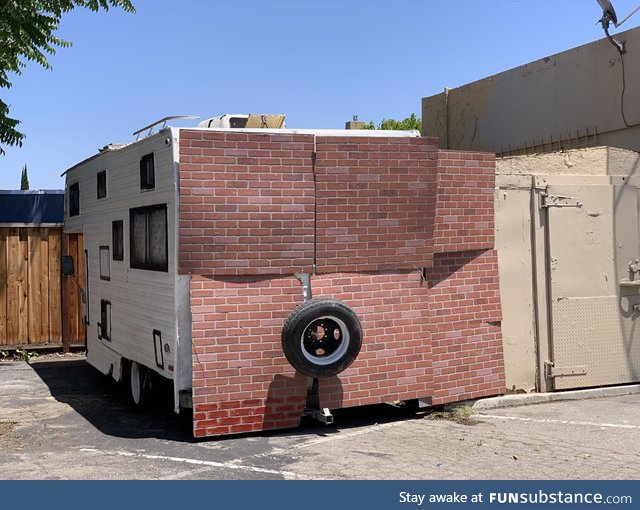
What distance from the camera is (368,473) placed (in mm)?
6480

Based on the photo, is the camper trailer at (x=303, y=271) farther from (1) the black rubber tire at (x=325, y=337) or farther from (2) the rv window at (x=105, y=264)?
(2) the rv window at (x=105, y=264)

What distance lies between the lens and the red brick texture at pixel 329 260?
25.1 feet

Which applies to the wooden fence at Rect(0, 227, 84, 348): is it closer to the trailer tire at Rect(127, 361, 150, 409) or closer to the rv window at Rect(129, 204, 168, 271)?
the trailer tire at Rect(127, 361, 150, 409)

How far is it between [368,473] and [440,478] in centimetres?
58

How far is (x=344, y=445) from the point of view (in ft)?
24.4

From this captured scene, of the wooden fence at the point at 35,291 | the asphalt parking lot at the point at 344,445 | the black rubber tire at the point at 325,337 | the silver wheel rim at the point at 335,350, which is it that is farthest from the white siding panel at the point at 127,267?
the wooden fence at the point at 35,291

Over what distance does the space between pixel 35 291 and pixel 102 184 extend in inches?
170

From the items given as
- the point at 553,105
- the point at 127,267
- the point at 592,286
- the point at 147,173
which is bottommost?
the point at 592,286

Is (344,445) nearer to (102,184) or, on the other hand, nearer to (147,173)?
(147,173)

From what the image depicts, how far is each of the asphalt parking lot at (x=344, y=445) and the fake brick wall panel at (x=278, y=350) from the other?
28cm

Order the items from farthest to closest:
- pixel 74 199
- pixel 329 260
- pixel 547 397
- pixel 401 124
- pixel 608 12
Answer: pixel 401 124 < pixel 74 199 < pixel 608 12 < pixel 547 397 < pixel 329 260

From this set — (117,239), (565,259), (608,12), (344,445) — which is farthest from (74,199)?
(608,12)

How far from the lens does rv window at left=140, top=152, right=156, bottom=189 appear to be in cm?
822

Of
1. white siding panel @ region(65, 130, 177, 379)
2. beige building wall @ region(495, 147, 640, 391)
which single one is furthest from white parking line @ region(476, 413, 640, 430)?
white siding panel @ region(65, 130, 177, 379)
